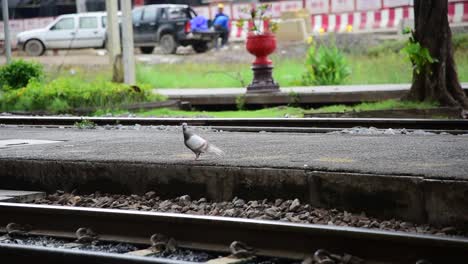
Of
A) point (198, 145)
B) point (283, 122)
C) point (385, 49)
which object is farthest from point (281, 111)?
point (385, 49)

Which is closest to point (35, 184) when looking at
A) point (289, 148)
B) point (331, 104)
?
point (289, 148)

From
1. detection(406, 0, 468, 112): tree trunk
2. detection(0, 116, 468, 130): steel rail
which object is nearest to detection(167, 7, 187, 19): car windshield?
detection(406, 0, 468, 112): tree trunk

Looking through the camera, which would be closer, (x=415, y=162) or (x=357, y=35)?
Result: (x=415, y=162)

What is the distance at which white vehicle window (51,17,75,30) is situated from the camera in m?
38.1

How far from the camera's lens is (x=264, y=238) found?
6.06 m

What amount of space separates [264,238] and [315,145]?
3.33 metres

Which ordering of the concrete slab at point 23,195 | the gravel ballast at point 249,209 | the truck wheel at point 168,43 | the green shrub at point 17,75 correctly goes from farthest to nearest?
1. the truck wheel at point 168,43
2. the green shrub at point 17,75
3. the concrete slab at point 23,195
4. the gravel ballast at point 249,209

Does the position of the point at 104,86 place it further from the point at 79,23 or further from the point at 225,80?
the point at 79,23

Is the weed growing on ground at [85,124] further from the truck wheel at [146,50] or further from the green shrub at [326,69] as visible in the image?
the truck wheel at [146,50]

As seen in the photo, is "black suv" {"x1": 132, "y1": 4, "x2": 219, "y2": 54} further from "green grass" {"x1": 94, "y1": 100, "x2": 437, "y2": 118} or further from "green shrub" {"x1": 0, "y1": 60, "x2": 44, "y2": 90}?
"green grass" {"x1": 94, "y1": 100, "x2": 437, "y2": 118}

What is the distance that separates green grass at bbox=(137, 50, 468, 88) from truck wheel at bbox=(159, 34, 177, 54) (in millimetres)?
10139

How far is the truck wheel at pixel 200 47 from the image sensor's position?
122 feet

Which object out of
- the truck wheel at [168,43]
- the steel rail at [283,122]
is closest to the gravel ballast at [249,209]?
the steel rail at [283,122]

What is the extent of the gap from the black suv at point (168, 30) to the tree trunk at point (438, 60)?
21445mm
